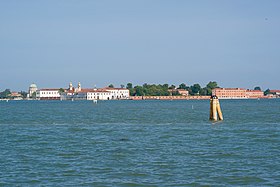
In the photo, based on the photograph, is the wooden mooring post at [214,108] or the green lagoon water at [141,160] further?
the wooden mooring post at [214,108]

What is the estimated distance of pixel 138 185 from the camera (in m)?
17.9

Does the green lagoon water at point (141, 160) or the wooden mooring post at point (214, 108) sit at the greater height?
the wooden mooring post at point (214, 108)

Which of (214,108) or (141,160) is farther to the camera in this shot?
(214,108)

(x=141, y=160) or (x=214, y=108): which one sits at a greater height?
(x=214, y=108)

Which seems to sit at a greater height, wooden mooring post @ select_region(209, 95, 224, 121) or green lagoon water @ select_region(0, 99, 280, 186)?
wooden mooring post @ select_region(209, 95, 224, 121)

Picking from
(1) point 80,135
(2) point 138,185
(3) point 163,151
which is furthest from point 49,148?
(2) point 138,185

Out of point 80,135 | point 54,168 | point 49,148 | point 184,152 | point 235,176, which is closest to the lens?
point 235,176

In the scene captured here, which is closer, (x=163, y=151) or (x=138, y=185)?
(x=138, y=185)

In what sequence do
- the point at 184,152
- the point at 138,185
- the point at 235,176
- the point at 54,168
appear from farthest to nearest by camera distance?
1. the point at 184,152
2. the point at 54,168
3. the point at 235,176
4. the point at 138,185

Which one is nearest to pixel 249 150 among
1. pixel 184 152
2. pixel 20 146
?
pixel 184 152

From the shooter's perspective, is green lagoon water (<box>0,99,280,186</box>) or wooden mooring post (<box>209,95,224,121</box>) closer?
green lagoon water (<box>0,99,280,186</box>)

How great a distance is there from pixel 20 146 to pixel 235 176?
12.7 metres

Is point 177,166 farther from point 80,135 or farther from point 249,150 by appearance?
point 80,135

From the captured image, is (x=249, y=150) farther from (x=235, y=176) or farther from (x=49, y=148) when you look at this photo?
(x=49, y=148)
